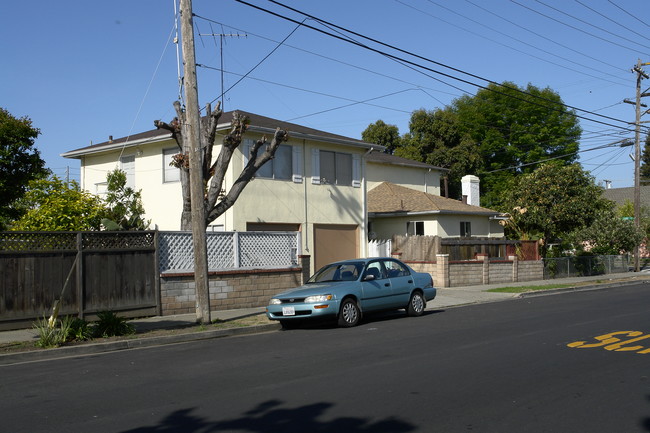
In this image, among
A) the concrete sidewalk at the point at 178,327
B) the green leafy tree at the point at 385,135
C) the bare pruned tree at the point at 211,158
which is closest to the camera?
the concrete sidewalk at the point at 178,327

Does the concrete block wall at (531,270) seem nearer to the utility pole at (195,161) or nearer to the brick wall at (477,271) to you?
the brick wall at (477,271)

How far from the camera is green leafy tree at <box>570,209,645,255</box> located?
3516 centimetres

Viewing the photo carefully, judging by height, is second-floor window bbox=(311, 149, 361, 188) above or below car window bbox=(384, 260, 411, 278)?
above

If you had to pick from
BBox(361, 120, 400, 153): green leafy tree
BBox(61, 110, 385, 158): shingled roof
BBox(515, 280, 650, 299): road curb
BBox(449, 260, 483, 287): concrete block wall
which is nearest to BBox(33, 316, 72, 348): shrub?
Result: BBox(61, 110, 385, 158): shingled roof

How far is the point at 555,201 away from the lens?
30.1 m

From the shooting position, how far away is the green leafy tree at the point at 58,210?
1803 centimetres

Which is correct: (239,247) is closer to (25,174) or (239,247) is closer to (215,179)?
(215,179)

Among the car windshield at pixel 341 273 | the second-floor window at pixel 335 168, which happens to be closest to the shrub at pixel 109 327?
the car windshield at pixel 341 273

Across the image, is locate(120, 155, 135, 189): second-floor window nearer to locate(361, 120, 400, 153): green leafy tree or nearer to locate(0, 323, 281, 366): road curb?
locate(0, 323, 281, 366): road curb

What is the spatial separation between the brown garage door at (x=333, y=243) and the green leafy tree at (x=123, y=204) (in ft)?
20.9

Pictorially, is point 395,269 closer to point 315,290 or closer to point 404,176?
point 315,290

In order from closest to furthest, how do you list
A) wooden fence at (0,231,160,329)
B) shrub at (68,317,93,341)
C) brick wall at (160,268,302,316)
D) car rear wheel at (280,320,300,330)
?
shrub at (68,317,93,341), wooden fence at (0,231,160,329), car rear wheel at (280,320,300,330), brick wall at (160,268,302,316)

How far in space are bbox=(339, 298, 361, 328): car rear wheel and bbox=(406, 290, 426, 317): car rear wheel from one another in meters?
2.09

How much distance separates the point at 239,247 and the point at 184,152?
3096mm
